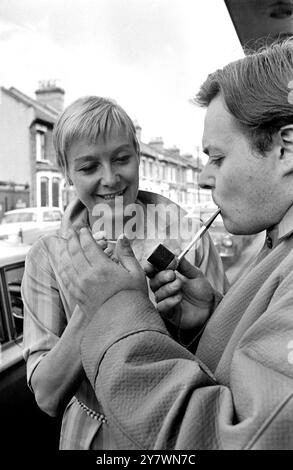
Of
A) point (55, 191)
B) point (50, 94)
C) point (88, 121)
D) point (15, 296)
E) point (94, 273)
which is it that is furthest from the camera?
point (50, 94)

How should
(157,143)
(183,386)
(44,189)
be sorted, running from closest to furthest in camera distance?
1. (183,386)
2. (44,189)
3. (157,143)

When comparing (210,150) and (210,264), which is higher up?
(210,150)

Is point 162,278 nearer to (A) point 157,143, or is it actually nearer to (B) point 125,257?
(B) point 125,257

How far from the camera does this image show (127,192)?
1359 millimetres

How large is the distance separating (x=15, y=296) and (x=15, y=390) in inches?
18.4

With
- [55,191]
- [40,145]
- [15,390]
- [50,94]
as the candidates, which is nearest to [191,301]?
[15,390]

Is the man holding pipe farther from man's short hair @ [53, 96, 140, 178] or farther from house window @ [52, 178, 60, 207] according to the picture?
house window @ [52, 178, 60, 207]

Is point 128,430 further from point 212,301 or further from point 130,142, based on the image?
point 130,142

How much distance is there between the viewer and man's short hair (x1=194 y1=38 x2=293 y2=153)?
83cm

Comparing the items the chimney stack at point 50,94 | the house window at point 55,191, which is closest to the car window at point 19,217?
the house window at point 55,191

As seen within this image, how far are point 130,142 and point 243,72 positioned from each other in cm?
50

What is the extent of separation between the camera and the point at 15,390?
2.33 meters

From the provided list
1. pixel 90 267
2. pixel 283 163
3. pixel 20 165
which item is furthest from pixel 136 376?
pixel 20 165

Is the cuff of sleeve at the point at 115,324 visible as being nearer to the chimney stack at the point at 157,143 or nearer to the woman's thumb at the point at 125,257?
the woman's thumb at the point at 125,257
